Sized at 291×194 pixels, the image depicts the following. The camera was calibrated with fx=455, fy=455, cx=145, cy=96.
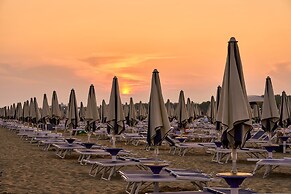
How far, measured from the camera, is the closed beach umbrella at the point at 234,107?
614 centimetres

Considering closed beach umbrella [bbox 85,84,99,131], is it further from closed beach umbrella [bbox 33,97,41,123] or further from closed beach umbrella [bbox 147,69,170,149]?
closed beach umbrella [bbox 33,97,41,123]

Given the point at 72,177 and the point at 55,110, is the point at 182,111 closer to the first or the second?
the point at 55,110

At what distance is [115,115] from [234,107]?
6.34 meters

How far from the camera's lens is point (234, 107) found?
6.17 metres

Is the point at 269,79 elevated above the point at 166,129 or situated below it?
above

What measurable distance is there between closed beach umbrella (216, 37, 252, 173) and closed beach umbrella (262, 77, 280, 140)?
7.98 m

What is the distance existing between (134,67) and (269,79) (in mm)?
13973

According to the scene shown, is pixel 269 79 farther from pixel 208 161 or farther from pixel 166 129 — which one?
pixel 166 129

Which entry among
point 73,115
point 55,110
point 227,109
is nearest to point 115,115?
point 73,115

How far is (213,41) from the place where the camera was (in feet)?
70.4

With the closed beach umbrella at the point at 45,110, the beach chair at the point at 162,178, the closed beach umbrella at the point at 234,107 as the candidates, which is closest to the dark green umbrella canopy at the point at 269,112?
the beach chair at the point at 162,178

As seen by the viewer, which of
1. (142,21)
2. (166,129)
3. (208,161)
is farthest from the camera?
(142,21)

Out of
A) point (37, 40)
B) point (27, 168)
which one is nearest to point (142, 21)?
point (37, 40)

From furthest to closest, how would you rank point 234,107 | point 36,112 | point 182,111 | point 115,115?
point 36,112
point 182,111
point 115,115
point 234,107
